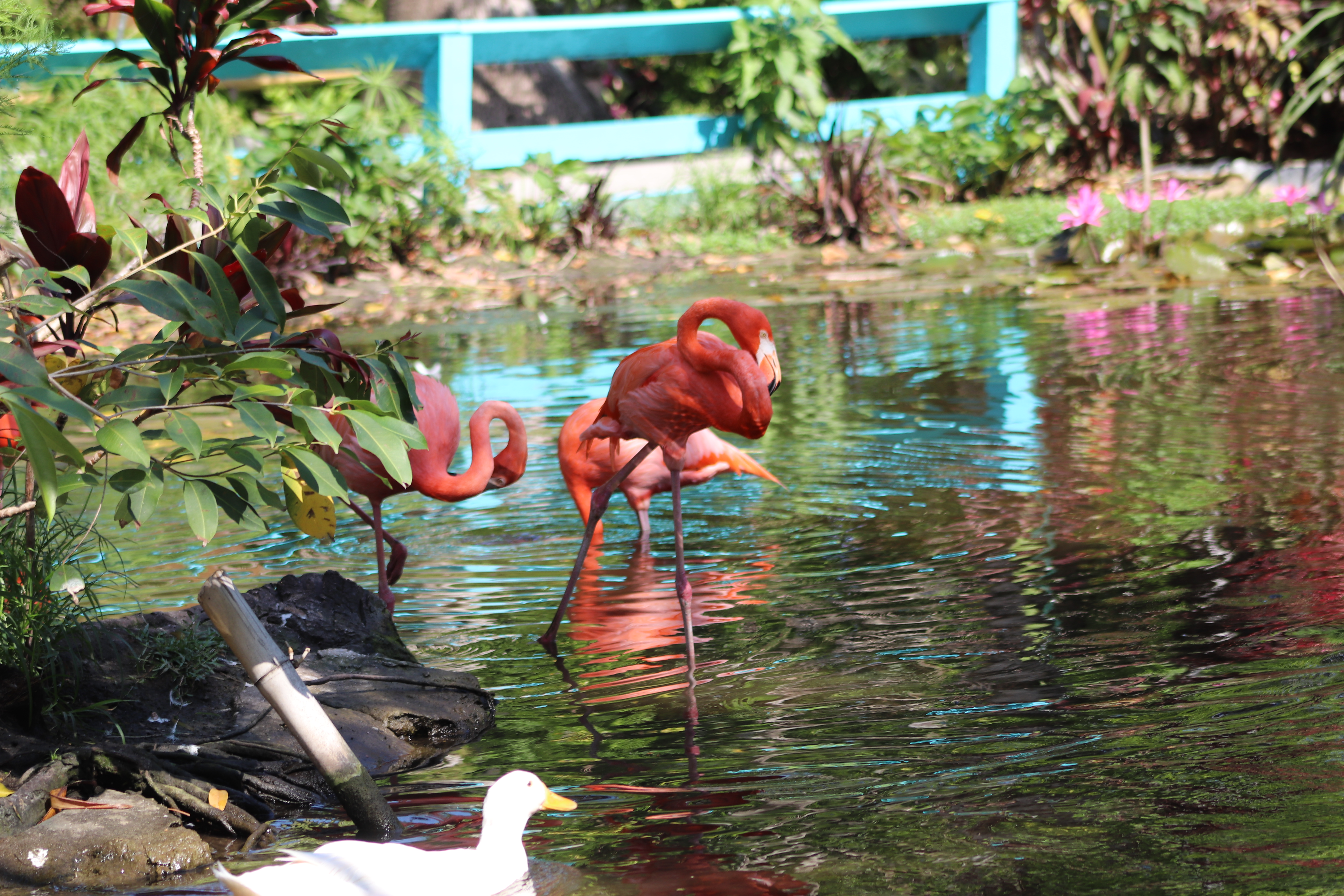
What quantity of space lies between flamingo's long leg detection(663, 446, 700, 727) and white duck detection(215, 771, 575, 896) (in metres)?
0.91

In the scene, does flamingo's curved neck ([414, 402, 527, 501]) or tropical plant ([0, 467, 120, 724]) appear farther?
flamingo's curved neck ([414, 402, 527, 501])

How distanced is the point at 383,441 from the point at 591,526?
180cm

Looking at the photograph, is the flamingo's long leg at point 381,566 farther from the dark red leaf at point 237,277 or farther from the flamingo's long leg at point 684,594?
the dark red leaf at point 237,277

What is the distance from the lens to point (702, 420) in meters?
4.11

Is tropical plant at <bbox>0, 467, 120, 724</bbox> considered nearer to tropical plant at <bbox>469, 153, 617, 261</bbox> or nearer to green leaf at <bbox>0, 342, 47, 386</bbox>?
green leaf at <bbox>0, 342, 47, 386</bbox>

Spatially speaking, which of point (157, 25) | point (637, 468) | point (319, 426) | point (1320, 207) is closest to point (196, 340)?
point (319, 426)

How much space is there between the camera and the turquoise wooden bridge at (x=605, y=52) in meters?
12.1

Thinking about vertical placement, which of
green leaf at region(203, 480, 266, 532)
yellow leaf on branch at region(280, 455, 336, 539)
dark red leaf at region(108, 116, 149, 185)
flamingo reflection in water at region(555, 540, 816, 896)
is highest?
dark red leaf at region(108, 116, 149, 185)

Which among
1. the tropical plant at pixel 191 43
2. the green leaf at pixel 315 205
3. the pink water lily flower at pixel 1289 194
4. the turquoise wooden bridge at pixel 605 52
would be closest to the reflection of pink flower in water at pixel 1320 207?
the pink water lily flower at pixel 1289 194

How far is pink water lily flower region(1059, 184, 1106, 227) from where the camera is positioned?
9086 millimetres

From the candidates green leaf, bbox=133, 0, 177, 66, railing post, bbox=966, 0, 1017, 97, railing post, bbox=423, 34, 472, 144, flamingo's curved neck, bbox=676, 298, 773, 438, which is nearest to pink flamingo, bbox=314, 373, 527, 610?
flamingo's curved neck, bbox=676, 298, 773, 438

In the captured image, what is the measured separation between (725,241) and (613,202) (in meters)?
1.49

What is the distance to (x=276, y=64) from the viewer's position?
11.0 ft

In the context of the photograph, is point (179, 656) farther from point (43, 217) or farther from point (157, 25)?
point (157, 25)
